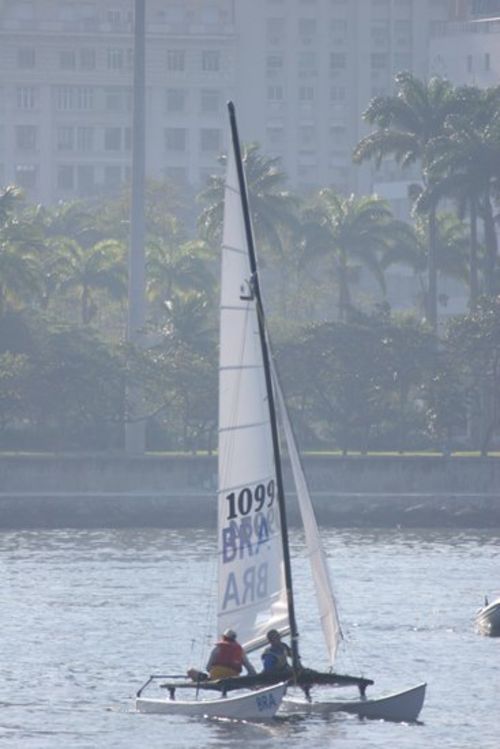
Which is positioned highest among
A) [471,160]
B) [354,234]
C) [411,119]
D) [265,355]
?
[411,119]

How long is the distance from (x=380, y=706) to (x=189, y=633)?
20.2 meters

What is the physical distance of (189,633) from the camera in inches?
2655

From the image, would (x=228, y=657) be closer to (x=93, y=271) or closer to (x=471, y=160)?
(x=471, y=160)

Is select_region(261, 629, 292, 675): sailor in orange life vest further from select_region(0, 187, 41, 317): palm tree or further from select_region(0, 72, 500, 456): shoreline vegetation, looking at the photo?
select_region(0, 187, 41, 317): palm tree

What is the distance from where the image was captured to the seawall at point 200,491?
10300cm

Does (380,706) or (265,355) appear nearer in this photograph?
(265,355)

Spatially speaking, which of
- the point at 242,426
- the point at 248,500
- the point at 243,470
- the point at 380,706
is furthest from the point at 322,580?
the point at 242,426

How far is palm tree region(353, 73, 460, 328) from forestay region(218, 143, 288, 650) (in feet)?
240

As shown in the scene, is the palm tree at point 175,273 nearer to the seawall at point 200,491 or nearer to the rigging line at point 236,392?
the seawall at point 200,491

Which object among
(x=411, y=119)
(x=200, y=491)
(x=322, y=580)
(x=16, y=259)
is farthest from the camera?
(x=411, y=119)

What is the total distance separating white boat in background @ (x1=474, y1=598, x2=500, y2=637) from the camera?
66.6 meters

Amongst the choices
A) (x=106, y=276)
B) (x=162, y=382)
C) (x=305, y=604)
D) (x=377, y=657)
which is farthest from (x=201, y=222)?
(x=377, y=657)

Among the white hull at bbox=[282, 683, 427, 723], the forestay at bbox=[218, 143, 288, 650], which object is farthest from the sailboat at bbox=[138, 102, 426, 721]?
the white hull at bbox=[282, 683, 427, 723]

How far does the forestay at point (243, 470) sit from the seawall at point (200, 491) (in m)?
55.7
